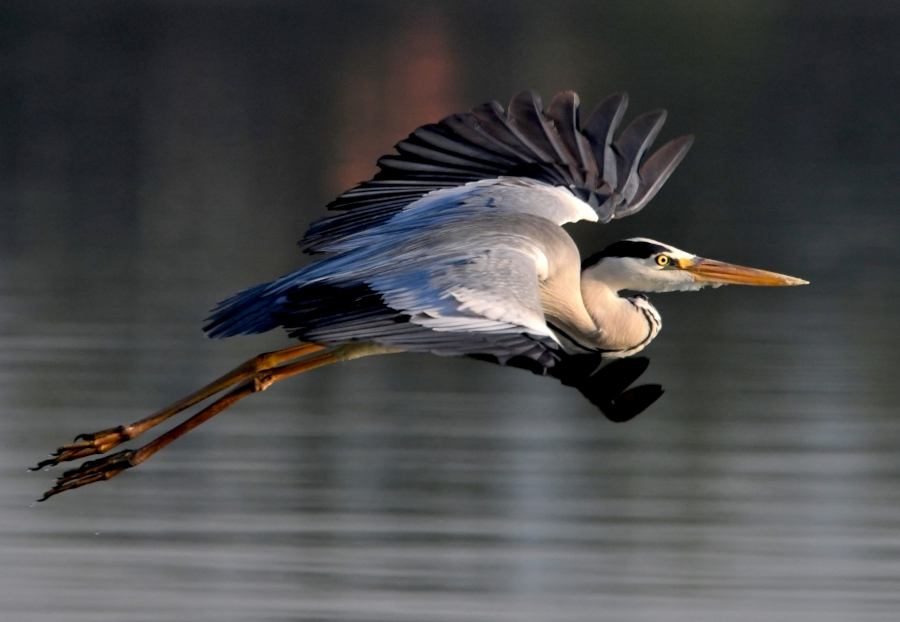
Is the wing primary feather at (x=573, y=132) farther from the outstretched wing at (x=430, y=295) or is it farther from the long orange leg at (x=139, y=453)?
the long orange leg at (x=139, y=453)

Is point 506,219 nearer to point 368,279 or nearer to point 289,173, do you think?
point 368,279

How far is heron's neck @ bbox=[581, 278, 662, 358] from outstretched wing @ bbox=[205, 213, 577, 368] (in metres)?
0.28

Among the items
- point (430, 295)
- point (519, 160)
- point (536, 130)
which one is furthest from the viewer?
point (536, 130)

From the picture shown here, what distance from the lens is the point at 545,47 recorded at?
3050cm

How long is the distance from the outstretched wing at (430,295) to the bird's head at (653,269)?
0.29 m

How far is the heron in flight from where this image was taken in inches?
240

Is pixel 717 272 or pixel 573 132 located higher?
pixel 573 132

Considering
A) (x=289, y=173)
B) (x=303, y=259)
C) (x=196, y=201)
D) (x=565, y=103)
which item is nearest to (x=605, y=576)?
(x=565, y=103)

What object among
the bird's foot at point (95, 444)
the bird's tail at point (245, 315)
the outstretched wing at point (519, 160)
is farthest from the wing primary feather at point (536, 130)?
the bird's foot at point (95, 444)

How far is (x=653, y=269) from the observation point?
313 inches

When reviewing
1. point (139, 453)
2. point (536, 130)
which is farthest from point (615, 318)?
→ point (139, 453)

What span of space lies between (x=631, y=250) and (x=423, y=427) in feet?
6.95

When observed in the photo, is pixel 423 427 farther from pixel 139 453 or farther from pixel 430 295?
pixel 430 295

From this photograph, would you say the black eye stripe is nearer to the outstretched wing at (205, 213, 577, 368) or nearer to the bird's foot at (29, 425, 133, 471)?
the outstretched wing at (205, 213, 577, 368)
